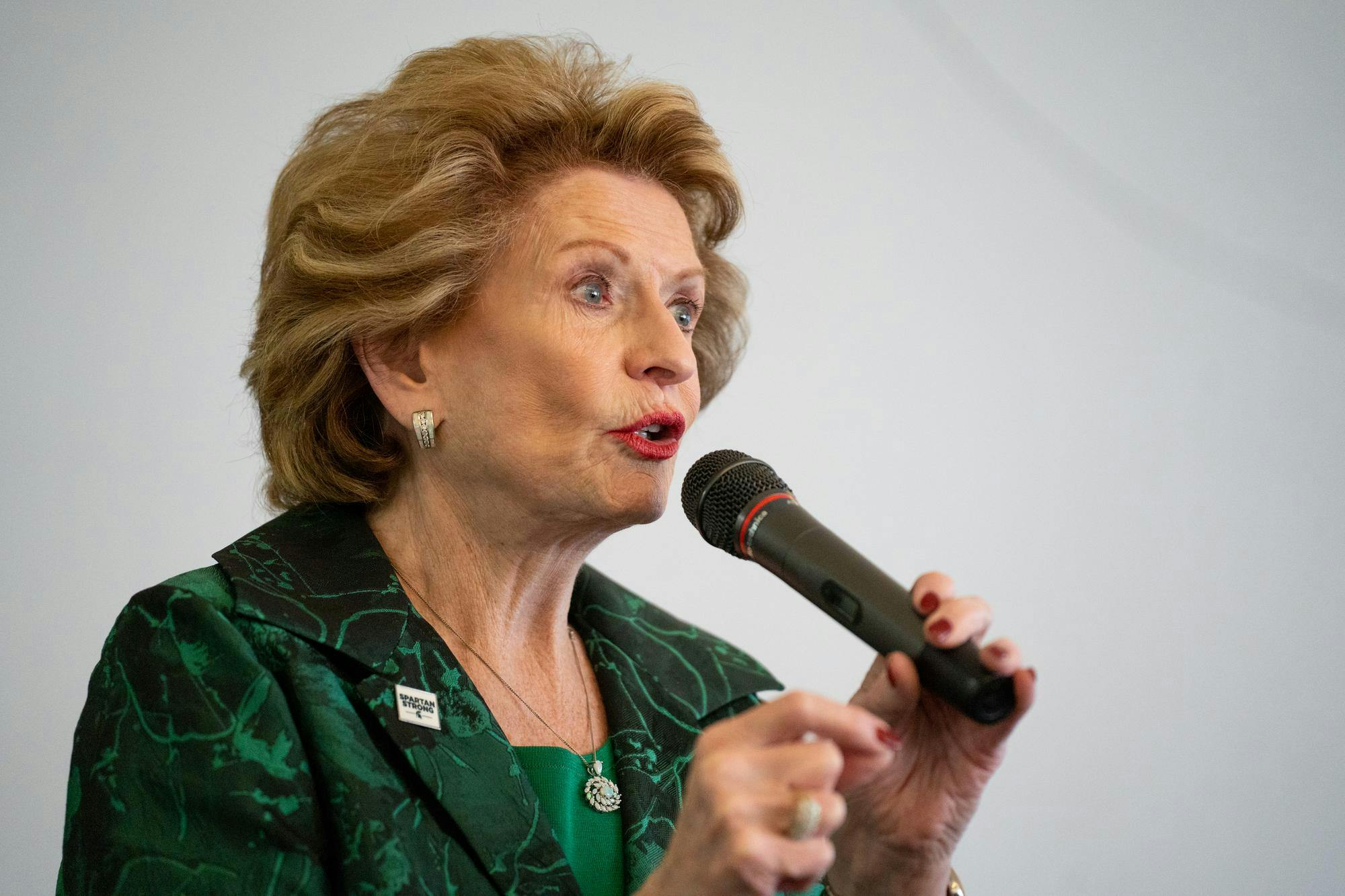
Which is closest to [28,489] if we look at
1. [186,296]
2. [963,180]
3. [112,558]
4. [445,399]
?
[112,558]

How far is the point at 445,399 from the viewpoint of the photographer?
1675 millimetres

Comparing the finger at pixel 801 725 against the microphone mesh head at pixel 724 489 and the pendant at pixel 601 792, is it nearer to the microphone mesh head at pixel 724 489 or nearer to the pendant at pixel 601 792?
the microphone mesh head at pixel 724 489

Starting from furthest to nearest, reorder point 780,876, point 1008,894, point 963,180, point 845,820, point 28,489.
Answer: point 963,180 → point 1008,894 → point 28,489 → point 845,820 → point 780,876

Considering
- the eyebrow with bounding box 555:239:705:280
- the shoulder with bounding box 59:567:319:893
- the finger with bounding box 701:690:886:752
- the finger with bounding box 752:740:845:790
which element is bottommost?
the shoulder with bounding box 59:567:319:893

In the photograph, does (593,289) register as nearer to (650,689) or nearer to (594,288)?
(594,288)

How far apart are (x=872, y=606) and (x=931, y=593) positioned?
0.06m

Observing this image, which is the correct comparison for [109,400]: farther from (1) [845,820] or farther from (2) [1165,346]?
(2) [1165,346]

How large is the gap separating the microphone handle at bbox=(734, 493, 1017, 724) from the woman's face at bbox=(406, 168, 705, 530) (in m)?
0.38

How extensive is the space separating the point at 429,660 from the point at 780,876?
26.8 inches

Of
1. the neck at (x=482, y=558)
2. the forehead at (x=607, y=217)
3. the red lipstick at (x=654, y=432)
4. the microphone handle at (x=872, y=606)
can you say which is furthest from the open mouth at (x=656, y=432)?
the microphone handle at (x=872, y=606)

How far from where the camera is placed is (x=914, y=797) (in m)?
1.42

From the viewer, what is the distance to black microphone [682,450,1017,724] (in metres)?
1.10

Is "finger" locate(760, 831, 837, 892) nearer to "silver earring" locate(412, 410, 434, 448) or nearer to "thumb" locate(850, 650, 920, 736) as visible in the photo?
"thumb" locate(850, 650, 920, 736)

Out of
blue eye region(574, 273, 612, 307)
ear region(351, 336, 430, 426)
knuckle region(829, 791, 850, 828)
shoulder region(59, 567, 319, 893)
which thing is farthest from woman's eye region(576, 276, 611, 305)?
knuckle region(829, 791, 850, 828)
